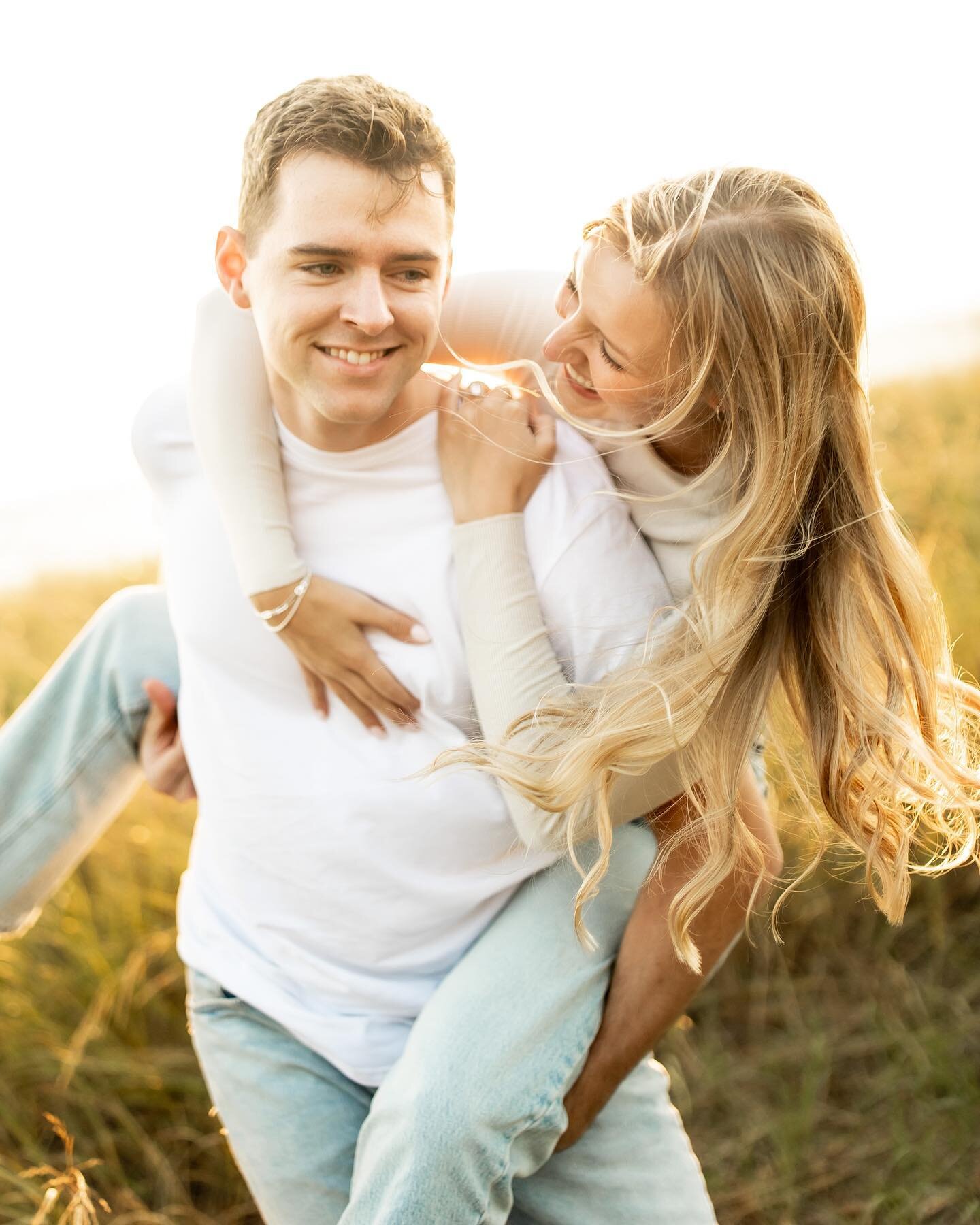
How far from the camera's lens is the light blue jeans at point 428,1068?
1697 mm

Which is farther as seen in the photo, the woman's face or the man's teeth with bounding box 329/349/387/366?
the man's teeth with bounding box 329/349/387/366

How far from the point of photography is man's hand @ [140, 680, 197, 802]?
2279 millimetres

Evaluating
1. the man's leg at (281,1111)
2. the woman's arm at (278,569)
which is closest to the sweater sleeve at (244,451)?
the woman's arm at (278,569)

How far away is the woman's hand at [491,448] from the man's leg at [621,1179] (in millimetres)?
1020

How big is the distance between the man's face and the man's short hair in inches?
0.7

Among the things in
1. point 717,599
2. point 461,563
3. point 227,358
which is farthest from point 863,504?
point 227,358

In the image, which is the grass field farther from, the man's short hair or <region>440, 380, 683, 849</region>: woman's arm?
the man's short hair

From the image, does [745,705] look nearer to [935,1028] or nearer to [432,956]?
[432,956]

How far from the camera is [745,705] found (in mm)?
1837

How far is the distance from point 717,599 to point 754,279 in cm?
44

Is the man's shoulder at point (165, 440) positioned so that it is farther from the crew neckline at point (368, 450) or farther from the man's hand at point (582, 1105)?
the man's hand at point (582, 1105)

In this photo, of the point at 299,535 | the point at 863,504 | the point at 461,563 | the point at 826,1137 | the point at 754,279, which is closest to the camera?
the point at 754,279

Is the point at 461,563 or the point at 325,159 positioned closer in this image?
the point at 325,159

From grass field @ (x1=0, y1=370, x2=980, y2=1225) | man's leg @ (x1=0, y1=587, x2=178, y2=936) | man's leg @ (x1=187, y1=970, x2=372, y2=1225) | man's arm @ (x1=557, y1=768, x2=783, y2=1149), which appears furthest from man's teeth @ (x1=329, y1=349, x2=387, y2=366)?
grass field @ (x1=0, y1=370, x2=980, y2=1225)
